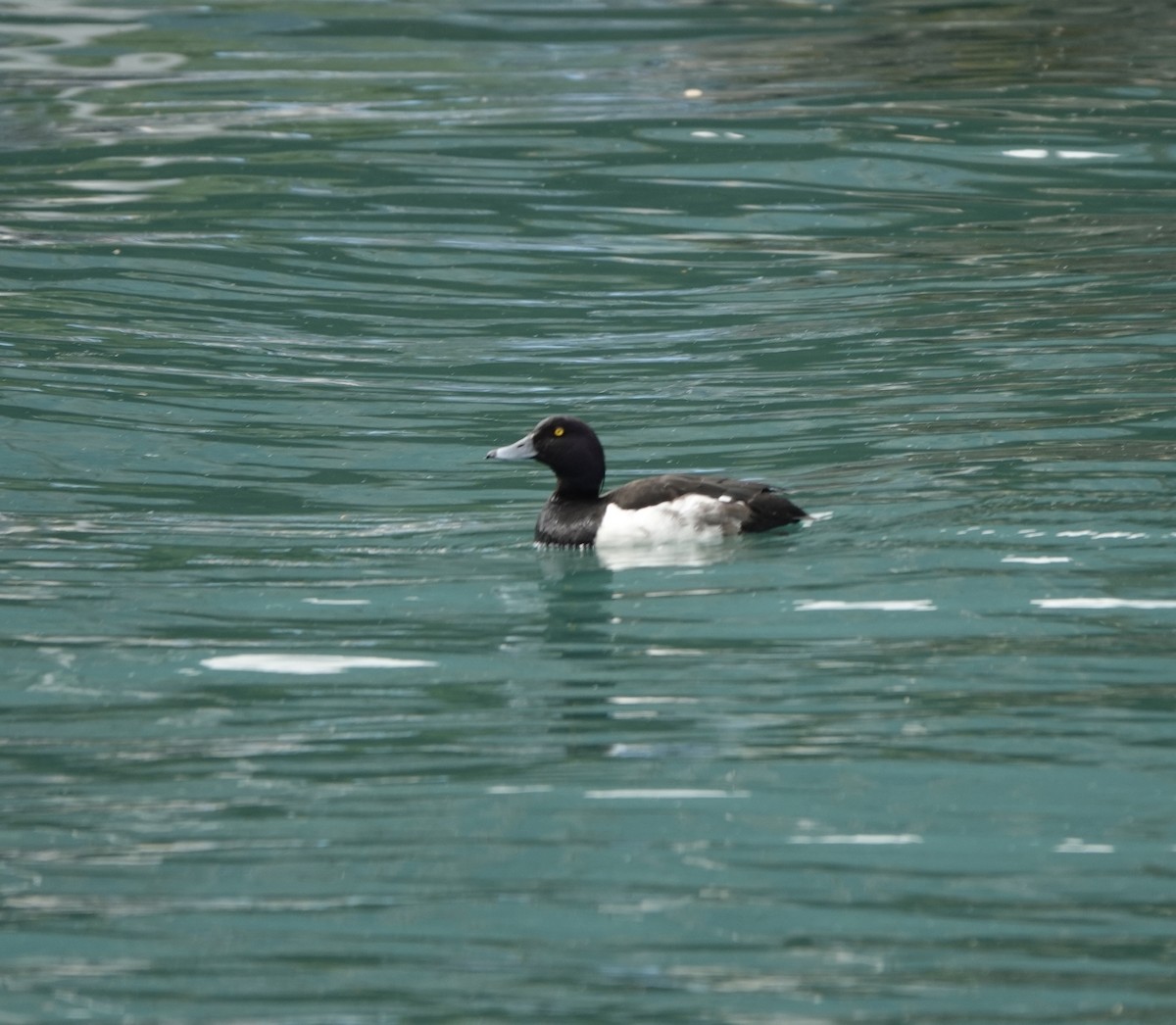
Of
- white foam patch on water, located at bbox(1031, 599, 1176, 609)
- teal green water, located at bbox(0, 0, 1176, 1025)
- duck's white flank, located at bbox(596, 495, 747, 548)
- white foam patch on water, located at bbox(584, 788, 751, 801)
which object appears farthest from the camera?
duck's white flank, located at bbox(596, 495, 747, 548)

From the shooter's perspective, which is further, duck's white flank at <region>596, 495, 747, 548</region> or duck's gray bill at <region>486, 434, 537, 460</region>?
duck's gray bill at <region>486, 434, 537, 460</region>

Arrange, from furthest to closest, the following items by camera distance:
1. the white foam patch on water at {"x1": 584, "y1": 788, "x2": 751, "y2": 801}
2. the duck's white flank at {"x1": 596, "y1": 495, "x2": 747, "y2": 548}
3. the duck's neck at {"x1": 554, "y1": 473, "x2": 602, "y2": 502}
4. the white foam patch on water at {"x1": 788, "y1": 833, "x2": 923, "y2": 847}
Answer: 1. the duck's neck at {"x1": 554, "y1": 473, "x2": 602, "y2": 502}
2. the duck's white flank at {"x1": 596, "y1": 495, "x2": 747, "y2": 548}
3. the white foam patch on water at {"x1": 584, "y1": 788, "x2": 751, "y2": 801}
4. the white foam patch on water at {"x1": 788, "y1": 833, "x2": 923, "y2": 847}

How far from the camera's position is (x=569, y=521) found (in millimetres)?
9562

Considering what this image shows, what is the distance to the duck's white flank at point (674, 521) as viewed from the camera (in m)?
9.38

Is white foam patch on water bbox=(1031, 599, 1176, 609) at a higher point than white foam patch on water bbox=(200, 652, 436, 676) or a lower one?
higher

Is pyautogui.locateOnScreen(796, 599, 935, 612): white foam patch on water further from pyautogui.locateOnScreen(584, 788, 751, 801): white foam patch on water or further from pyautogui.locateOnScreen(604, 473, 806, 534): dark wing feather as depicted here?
pyautogui.locateOnScreen(584, 788, 751, 801): white foam patch on water

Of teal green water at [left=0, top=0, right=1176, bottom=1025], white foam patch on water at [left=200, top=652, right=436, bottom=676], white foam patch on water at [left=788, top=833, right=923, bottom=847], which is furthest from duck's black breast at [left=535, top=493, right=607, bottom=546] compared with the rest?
white foam patch on water at [left=788, top=833, right=923, bottom=847]

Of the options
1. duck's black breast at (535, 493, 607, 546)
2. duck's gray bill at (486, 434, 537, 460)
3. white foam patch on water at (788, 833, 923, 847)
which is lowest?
duck's black breast at (535, 493, 607, 546)

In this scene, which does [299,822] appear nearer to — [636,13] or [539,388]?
[539,388]

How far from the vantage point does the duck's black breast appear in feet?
31.2

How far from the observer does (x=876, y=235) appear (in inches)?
642

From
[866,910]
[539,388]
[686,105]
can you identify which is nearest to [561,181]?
[686,105]

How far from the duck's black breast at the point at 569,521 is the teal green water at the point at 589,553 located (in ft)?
0.38

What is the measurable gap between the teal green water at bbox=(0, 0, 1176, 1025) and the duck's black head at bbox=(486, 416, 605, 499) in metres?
0.37
